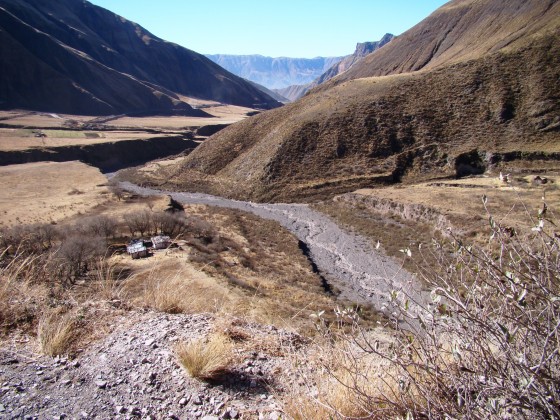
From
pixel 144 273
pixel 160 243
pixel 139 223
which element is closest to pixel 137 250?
pixel 160 243

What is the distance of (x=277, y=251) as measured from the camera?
29.1 meters

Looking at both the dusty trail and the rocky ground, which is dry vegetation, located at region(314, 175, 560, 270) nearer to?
the dusty trail

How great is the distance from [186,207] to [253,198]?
8.34m

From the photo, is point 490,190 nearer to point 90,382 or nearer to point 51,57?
point 90,382

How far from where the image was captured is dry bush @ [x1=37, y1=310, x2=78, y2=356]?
3961mm

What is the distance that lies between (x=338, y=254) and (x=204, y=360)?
2480 cm

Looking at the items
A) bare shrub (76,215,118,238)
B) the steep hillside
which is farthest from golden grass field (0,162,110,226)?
the steep hillside

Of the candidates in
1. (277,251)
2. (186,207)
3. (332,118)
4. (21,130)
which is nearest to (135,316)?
(277,251)

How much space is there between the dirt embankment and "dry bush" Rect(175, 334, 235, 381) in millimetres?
75145

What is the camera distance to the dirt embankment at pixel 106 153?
220 feet

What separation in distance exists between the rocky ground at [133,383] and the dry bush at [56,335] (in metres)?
0.12

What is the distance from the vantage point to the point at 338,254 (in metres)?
28.0

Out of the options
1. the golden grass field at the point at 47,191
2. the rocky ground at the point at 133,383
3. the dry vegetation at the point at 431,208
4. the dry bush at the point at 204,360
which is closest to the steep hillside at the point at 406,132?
the dry vegetation at the point at 431,208

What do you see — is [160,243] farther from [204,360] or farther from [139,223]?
[204,360]
